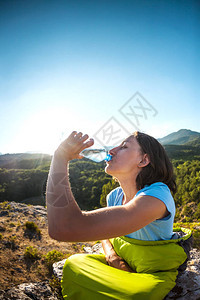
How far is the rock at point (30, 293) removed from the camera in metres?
2.58

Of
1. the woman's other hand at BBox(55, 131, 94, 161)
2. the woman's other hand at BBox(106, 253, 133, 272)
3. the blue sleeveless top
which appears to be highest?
the woman's other hand at BBox(55, 131, 94, 161)

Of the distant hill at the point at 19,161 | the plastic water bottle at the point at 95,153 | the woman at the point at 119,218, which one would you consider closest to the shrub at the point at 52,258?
the woman at the point at 119,218

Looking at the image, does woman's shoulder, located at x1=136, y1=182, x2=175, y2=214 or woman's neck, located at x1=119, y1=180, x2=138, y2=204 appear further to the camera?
woman's neck, located at x1=119, y1=180, x2=138, y2=204

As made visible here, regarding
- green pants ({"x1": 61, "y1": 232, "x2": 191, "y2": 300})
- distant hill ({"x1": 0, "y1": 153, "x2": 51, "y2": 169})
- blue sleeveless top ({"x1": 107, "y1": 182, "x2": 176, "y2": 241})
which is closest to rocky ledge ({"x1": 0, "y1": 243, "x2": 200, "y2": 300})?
green pants ({"x1": 61, "y1": 232, "x2": 191, "y2": 300})

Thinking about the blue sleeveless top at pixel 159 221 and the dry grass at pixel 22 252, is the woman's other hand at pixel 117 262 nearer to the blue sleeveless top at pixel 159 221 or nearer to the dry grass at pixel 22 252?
the blue sleeveless top at pixel 159 221

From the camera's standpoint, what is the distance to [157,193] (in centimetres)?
148

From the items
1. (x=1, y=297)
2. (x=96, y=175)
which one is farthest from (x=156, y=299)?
(x=96, y=175)

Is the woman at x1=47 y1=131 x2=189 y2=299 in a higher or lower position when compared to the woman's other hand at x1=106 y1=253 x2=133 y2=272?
higher

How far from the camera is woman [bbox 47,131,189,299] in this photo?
1144 millimetres

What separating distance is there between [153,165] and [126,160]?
12.1 inches

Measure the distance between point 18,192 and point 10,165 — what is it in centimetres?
1557

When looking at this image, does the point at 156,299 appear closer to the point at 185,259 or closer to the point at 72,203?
the point at 185,259

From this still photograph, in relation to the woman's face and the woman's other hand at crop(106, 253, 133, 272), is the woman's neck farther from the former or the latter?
the woman's other hand at crop(106, 253, 133, 272)

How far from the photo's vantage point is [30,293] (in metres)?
2.74
